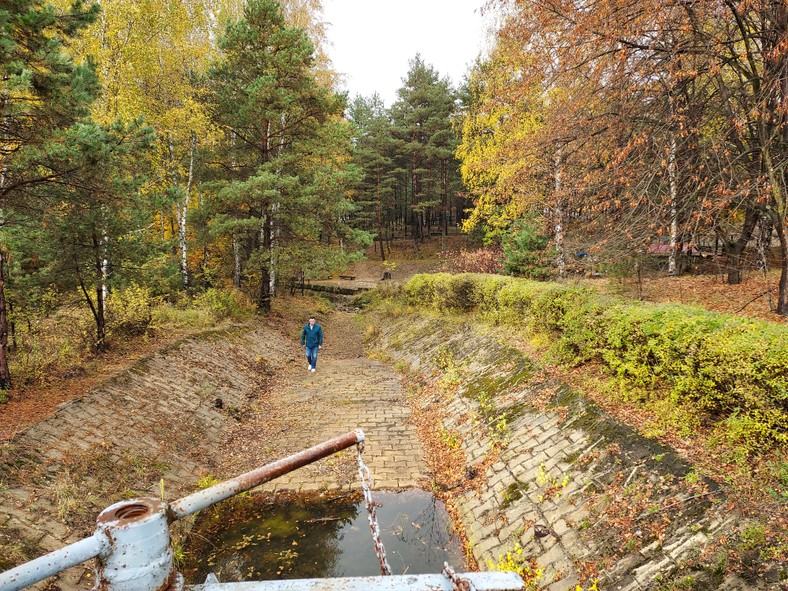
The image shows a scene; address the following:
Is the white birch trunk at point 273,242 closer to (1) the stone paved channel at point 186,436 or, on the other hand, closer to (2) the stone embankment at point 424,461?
(1) the stone paved channel at point 186,436

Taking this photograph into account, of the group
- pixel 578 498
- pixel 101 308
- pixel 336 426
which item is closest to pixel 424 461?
pixel 336 426

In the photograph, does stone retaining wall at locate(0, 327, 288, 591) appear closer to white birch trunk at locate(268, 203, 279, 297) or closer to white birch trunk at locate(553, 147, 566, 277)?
white birch trunk at locate(268, 203, 279, 297)

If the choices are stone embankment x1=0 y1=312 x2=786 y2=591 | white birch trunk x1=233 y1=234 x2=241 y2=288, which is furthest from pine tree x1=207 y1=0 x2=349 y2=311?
stone embankment x1=0 y1=312 x2=786 y2=591

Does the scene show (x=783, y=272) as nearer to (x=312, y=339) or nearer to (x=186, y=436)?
(x=312, y=339)

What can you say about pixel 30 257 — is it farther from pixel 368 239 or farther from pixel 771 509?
pixel 771 509

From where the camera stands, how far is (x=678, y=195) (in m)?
9.54

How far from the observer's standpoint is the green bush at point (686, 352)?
14.4 ft

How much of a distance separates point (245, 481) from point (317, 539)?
526 cm

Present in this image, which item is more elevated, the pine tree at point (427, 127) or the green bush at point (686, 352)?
the pine tree at point (427, 127)

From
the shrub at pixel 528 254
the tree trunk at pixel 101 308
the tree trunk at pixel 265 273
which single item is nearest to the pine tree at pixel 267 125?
the tree trunk at pixel 265 273

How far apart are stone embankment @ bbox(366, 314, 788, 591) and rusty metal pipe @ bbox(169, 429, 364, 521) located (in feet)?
12.3

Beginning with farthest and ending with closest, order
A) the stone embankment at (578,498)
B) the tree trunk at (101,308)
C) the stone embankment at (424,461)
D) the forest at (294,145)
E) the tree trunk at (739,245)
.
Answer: the tree trunk at (739,245)
the tree trunk at (101,308)
the forest at (294,145)
the stone embankment at (424,461)
the stone embankment at (578,498)

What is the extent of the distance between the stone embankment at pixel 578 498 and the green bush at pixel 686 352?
75cm

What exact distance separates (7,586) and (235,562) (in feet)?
17.8
